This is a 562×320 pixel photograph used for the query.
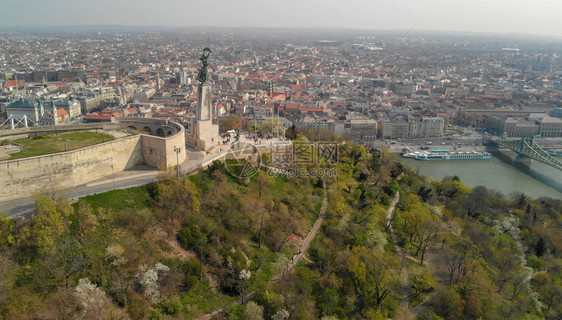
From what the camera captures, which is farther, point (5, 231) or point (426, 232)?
point (426, 232)

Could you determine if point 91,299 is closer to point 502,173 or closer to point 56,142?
point 56,142

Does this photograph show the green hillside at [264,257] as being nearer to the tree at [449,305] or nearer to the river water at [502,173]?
the tree at [449,305]

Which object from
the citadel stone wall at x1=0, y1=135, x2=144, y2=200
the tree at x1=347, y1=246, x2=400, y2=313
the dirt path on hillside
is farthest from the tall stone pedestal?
the tree at x1=347, y1=246, x2=400, y2=313

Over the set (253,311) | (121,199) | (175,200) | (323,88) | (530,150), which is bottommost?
(530,150)

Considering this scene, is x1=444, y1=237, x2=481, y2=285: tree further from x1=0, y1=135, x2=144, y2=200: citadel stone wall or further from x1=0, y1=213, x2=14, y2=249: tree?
x1=0, y1=213, x2=14, y2=249: tree

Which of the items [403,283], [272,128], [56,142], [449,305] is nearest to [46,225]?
[56,142]
